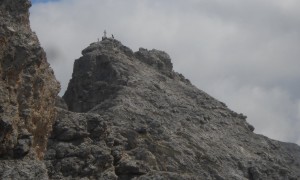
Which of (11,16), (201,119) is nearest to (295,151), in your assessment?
(201,119)

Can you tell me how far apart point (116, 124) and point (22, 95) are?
26.5 metres

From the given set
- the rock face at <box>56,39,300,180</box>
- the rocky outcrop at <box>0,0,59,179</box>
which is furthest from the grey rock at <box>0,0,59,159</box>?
the rock face at <box>56,39,300,180</box>

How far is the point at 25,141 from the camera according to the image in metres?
40.4

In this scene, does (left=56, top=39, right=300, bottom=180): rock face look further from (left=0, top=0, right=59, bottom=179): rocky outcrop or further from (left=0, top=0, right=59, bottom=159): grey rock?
(left=0, top=0, right=59, bottom=179): rocky outcrop

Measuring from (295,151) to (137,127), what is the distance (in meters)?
35.9

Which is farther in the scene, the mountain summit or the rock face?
the rock face

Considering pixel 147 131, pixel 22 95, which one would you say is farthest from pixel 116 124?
pixel 22 95

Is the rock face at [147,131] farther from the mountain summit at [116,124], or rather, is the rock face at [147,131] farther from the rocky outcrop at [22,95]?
the rocky outcrop at [22,95]

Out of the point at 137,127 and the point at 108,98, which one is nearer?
the point at 137,127

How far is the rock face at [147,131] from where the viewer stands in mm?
52281

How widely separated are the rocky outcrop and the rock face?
553cm

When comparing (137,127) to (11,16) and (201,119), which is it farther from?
(11,16)

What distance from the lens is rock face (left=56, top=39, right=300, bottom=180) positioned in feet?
172

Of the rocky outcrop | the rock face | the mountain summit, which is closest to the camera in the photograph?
the rocky outcrop
